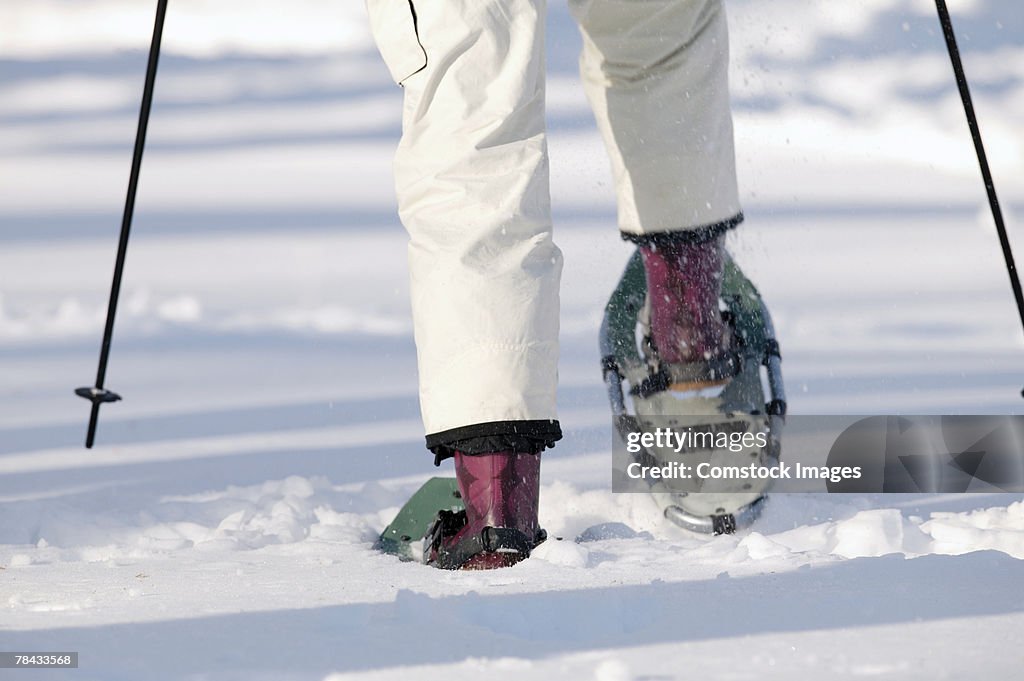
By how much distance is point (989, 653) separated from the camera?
886mm

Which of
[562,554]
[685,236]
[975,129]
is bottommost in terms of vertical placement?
[562,554]

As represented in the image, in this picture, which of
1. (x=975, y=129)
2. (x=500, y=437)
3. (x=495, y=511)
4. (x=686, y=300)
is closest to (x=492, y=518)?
(x=495, y=511)

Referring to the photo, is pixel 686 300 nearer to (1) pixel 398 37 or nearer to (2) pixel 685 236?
(2) pixel 685 236

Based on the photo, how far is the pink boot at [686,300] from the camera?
2166 mm

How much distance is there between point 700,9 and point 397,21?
2.58 ft

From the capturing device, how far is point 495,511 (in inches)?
59.5

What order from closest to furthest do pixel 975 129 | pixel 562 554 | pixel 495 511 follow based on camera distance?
pixel 562 554 → pixel 495 511 → pixel 975 129

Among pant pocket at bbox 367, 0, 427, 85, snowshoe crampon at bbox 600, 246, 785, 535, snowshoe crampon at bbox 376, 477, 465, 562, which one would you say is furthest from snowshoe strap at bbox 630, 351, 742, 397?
pant pocket at bbox 367, 0, 427, 85

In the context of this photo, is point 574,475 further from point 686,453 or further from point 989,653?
point 989,653

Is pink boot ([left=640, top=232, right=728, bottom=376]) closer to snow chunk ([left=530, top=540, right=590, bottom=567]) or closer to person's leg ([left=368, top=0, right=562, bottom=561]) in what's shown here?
person's leg ([left=368, top=0, right=562, bottom=561])

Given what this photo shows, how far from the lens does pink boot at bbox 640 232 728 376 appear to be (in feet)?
7.11

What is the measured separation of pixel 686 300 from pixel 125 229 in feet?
3.31

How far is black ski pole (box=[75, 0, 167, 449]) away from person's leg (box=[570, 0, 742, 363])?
0.74 meters

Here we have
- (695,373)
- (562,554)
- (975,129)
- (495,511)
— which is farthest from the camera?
(695,373)
